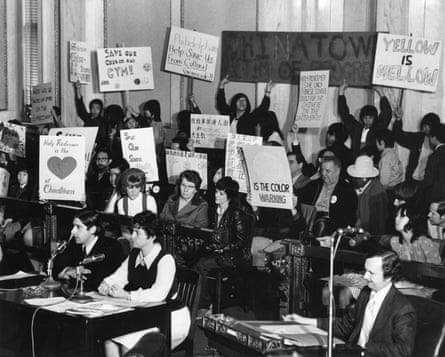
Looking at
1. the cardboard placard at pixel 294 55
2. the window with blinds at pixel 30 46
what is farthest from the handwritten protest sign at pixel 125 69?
the window with blinds at pixel 30 46

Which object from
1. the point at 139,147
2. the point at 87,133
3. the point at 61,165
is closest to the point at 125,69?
the point at 87,133

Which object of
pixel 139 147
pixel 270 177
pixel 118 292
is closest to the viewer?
pixel 118 292

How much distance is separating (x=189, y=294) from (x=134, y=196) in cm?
246

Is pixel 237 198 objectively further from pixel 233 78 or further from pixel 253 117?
pixel 233 78

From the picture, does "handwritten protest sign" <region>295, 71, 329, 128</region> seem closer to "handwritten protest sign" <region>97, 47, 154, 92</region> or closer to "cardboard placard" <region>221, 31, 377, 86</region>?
"cardboard placard" <region>221, 31, 377, 86</region>

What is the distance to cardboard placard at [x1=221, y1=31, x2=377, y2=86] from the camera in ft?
36.6

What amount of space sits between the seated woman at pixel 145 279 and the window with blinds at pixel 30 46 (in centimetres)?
813

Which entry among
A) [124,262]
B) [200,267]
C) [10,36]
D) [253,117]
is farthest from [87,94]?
[124,262]

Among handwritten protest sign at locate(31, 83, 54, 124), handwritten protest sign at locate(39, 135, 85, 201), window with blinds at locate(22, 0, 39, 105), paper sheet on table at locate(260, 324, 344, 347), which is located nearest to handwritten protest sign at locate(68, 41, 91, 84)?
handwritten protest sign at locate(31, 83, 54, 124)

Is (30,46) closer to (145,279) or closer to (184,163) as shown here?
(184,163)

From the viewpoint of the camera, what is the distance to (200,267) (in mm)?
8133

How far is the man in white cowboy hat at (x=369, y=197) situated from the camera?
8211 mm

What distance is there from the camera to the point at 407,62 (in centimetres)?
977

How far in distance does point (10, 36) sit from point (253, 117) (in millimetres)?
5674
